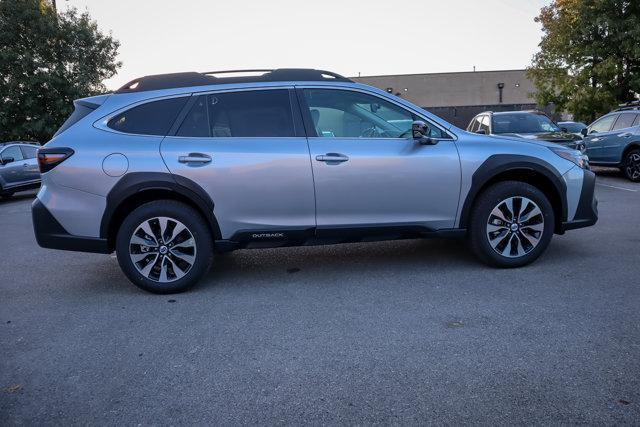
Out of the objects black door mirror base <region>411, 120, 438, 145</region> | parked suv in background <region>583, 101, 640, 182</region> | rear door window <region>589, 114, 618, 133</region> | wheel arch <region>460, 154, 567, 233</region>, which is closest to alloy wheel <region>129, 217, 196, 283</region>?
black door mirror base <region>411, 120, 438, 145</region>

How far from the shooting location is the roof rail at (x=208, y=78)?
467cm

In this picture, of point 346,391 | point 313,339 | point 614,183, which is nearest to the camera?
point 346,391

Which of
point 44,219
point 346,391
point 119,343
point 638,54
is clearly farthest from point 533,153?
point 638,54

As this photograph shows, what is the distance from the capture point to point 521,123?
405 inches

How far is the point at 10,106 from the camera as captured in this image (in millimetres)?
20984

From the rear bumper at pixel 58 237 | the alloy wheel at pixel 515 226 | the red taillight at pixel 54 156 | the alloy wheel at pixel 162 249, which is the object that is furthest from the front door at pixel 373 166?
the red taillight at pixel 54 156

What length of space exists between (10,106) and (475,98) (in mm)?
36658

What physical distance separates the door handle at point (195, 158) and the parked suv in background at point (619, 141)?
382 inches

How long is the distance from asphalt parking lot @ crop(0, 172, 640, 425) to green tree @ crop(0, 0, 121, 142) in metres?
18.9

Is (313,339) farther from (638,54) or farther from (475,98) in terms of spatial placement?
(475,98)

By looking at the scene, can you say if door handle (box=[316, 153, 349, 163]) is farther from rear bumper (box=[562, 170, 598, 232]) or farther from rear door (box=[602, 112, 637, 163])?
rear door (box=[602, 112, 637, 163])

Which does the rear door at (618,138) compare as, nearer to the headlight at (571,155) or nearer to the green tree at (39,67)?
the headlight at (571,155)

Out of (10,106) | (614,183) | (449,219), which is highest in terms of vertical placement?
(10,106)

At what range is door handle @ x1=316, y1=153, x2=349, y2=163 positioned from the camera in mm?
4469
